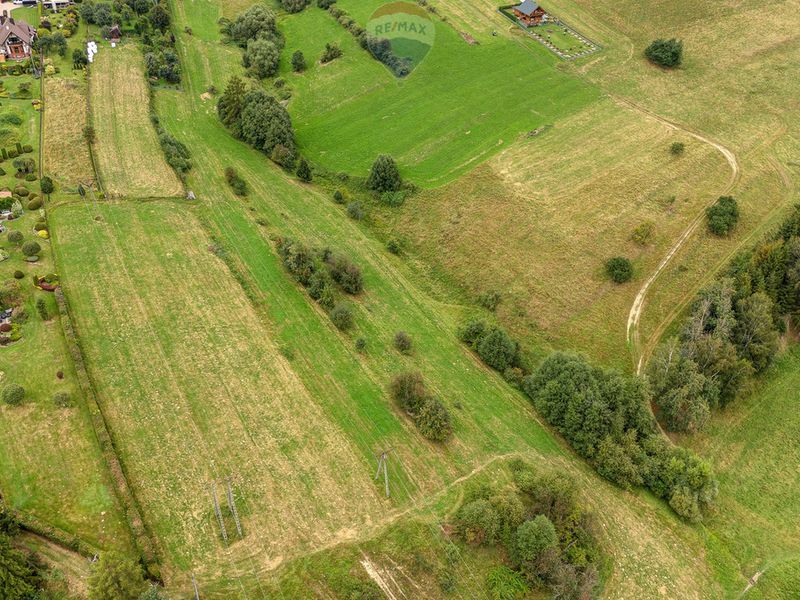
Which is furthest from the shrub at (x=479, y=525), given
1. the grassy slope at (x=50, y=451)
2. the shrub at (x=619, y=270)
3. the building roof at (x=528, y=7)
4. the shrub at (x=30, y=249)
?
A: the building roof at (x=528, y=7)

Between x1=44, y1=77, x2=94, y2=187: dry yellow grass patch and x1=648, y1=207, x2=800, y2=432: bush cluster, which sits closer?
x1=648, y1=207, x2=800, y2=432: bush cluster

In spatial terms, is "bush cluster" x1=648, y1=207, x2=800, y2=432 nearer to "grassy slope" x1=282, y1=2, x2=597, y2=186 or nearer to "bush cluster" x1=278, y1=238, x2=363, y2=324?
"bush cluster" x1=278, y1=238, x2=363, y2=324

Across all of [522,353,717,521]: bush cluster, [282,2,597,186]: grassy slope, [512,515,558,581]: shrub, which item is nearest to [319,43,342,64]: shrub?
[282,2,597,186]: grassy slope

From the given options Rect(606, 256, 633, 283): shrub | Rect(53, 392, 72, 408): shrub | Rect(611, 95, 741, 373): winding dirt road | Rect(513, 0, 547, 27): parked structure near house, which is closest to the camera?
Rect(53, 392, 72, 408): shrub

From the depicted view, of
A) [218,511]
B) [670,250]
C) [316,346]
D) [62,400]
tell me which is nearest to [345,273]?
[316,346]

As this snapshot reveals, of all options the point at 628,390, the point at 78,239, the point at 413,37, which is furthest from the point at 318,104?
the point at 628,390

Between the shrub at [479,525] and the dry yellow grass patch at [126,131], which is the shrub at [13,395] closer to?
the dry yellow grass patch at [126,131]

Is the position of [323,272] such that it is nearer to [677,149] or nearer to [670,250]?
[670,250]
